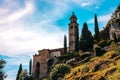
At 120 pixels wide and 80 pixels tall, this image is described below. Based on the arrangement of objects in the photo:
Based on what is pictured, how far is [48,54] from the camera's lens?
313ft

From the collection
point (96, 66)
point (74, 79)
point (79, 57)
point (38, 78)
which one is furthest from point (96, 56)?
point (38, 78)

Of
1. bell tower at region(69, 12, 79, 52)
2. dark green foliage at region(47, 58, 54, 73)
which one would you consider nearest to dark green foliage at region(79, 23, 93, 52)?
bell tower at region(69, 12, 79, 52)

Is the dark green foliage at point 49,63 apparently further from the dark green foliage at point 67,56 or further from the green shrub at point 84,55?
the green shrub at point 84,55

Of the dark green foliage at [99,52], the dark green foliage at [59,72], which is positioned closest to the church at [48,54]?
the dark green foliage at [99,52]

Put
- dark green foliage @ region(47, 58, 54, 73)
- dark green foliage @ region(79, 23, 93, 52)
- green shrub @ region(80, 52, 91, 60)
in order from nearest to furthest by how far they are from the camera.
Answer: green shrub @ region(80, 52, 91, 60)
dark green foliage @ region(79, 23, 93, 52)
dark green foliage @ region(47, 58, 54, 73)

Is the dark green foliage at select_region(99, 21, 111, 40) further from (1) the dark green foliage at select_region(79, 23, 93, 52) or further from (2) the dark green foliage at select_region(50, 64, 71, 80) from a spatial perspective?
(2) the dark green foliage at select_region(50, 64, 71, 80)

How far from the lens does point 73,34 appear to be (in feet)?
324

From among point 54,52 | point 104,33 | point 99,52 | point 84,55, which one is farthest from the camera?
point 54,52

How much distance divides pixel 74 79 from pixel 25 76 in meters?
37.3

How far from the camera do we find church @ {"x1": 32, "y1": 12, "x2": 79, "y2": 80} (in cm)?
9188

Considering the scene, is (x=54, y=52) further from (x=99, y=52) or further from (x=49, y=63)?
(x=99, y=52)

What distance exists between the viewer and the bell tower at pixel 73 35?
9371cm

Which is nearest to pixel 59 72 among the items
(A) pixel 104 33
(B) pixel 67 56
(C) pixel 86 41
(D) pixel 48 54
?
(B) pixel 67 56

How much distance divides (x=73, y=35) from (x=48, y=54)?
12313 mm
